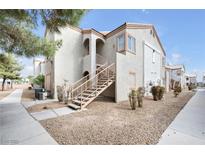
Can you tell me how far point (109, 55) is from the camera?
38.3 ft

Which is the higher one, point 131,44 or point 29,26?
point 131,44

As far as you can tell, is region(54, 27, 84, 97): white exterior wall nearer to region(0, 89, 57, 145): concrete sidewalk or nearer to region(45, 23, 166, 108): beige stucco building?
region(45, 23, 166, 108): beige stucco building

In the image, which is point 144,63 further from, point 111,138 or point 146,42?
point 111,138

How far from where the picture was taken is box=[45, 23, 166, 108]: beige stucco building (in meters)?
9.94

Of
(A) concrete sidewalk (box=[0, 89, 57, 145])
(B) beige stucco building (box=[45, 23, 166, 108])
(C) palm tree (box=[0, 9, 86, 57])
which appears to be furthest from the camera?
(B) beige stucco building (box=[45, 23, 166, 108])

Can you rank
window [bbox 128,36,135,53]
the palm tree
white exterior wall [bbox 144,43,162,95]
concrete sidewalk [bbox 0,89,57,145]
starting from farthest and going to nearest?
white exterior wall [bbox 144,43,162,95] → window [bbox 128,36,135,53] → the palm tree → concrete sidewalk [bbox 0,89,57,145]

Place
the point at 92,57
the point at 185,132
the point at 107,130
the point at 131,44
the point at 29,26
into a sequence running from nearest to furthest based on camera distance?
the point at 185,132 → the point at 107,130 → the point at 29,26 → the point at 131,44 → the point at 92,57

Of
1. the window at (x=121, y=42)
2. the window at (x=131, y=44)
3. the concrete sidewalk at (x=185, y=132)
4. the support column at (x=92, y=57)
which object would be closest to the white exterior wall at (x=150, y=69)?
the window at (x=131, y=44)

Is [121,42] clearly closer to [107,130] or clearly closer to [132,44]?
[132,44]

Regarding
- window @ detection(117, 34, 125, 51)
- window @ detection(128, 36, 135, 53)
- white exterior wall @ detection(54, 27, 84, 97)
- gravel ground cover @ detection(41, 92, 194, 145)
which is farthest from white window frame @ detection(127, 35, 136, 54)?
gravel ground cover @ detection(41, 92, 194, 145)

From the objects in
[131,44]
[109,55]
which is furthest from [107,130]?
[109,55]

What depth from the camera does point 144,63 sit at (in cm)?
1155

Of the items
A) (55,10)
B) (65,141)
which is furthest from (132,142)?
(55,10)
